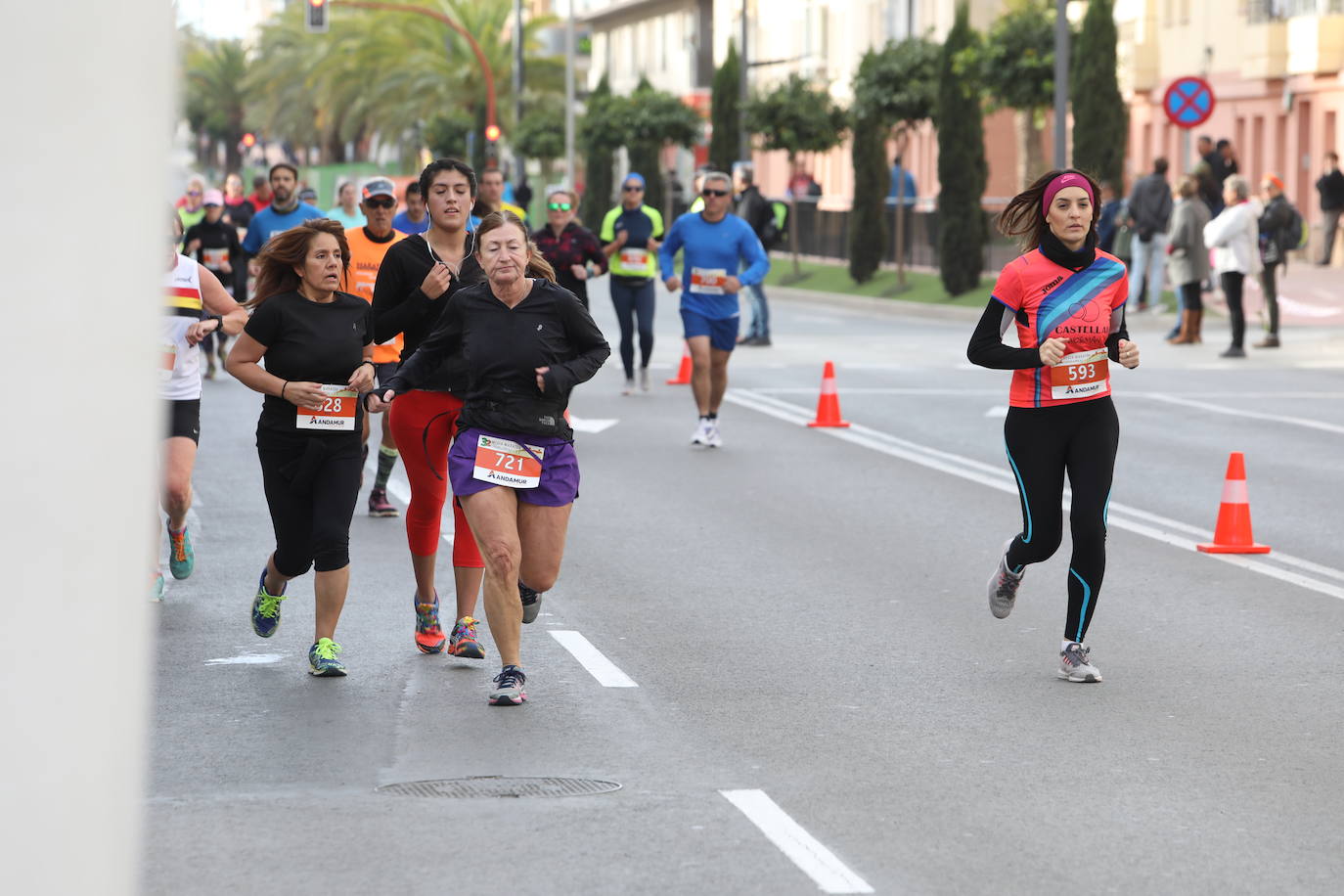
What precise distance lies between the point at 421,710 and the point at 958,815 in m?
2.15

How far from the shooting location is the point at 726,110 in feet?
165

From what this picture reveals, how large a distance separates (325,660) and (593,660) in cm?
103

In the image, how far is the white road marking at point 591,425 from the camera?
1773cm

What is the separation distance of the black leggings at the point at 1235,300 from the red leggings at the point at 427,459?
58.8 feet

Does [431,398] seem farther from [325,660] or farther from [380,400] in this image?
[325,660]

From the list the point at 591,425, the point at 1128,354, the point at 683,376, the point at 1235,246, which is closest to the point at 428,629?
the point at 1128,354

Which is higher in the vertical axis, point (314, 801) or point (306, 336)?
point (306, 336)

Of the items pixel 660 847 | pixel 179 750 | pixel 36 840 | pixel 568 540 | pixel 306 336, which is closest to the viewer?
pixel 36 840

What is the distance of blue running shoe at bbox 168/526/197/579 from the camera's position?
1041cm

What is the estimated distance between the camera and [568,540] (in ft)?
39.3

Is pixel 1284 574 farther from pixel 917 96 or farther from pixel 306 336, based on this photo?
pixel 917 96

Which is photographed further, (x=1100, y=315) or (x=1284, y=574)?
(x=1284, y=574)

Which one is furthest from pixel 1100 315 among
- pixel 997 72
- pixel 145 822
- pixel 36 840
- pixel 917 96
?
pixel 917 96

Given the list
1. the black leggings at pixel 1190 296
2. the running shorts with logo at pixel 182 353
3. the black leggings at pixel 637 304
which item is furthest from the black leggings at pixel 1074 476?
the black leggings at pixel 1190 296
